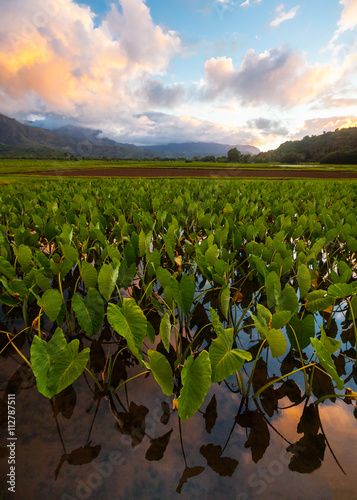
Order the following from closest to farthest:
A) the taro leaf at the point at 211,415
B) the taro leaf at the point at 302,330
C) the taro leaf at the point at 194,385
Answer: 1. the taro leaf at the point at 194,385
2. the taro leaf at the point at 211,415
3. the taro leaf at the point at 302,330

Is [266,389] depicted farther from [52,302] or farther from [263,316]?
[52,302]

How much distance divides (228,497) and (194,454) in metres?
0.17

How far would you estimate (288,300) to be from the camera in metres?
1.42

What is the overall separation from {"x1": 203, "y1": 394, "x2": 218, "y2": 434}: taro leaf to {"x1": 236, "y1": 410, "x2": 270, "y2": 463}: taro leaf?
0.35 ft

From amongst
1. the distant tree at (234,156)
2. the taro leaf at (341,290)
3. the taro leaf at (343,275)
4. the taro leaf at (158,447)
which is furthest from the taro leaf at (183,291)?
the distant tree at (234,156)

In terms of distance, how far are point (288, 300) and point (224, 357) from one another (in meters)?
0.60

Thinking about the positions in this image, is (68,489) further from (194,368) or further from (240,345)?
(240,345)

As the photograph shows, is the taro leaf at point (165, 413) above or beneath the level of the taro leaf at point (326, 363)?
beneath

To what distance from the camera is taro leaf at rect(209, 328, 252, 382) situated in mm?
998

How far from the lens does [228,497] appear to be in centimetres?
89

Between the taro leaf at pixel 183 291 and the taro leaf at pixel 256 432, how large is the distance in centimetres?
61

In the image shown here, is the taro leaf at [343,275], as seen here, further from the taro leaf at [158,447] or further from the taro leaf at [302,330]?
the taro leaf at [158,447]

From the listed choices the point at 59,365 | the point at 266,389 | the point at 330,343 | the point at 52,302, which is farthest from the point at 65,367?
the point at 330,343

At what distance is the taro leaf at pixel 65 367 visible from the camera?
0.97 m
